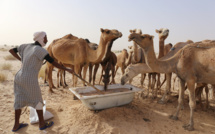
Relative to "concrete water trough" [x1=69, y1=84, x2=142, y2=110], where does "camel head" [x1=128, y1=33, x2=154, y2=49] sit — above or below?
above

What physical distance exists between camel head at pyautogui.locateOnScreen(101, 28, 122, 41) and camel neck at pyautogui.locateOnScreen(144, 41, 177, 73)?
48.5 inches

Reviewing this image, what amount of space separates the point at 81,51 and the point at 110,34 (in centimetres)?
151

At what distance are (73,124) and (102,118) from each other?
77cm

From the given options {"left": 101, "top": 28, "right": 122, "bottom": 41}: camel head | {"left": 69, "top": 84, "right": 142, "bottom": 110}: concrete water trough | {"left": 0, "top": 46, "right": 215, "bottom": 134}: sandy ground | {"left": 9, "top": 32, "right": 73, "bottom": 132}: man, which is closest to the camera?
{"left": 9, "top": 32, "right": 73, "bottom": 132}: man

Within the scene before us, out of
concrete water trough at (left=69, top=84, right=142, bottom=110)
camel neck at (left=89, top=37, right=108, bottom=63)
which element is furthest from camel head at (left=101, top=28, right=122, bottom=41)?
concrete water trough at (left=69, top=84, right=142, bottom=110)

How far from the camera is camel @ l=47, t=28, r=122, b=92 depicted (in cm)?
523

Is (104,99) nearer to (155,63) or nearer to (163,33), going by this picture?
(155,63)

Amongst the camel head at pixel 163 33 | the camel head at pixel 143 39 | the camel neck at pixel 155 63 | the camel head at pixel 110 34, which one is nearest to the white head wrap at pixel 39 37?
the camel head at pixel 143 39

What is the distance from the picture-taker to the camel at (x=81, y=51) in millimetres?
5230

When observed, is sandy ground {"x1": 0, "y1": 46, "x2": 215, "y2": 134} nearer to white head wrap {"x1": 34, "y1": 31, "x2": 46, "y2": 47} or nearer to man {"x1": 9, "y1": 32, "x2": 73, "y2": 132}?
man {"x1": 9, "y1": 32, "x2": 73, "y2": 132}

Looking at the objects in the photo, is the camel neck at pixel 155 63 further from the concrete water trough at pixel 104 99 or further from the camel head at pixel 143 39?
the concrete water trough at pixel 104 99

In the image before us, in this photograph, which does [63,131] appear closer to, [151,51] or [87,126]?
[87,126]

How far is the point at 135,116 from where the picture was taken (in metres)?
4.43

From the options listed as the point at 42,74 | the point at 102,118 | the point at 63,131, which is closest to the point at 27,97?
the point at 63,131
